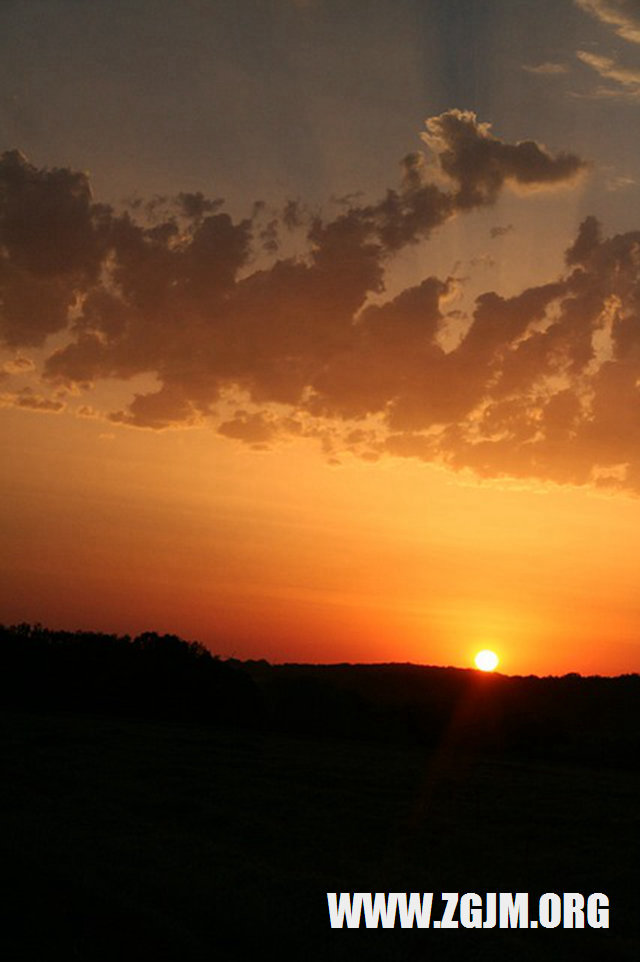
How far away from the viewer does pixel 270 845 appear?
644 inches

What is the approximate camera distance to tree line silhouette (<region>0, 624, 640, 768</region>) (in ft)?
125

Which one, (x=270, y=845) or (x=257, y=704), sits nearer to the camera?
(x=270, y=845)

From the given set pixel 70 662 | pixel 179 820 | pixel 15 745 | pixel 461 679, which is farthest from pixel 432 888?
pixel 461 679

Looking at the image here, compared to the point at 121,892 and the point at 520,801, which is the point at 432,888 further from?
the point at 520,801

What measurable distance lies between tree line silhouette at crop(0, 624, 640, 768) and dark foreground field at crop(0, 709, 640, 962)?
27.2ft

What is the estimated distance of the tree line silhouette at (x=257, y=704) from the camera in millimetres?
38125

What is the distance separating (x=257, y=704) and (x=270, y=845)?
2526cm

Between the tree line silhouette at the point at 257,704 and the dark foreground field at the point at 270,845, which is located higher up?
the tree line silhouette at the point at 257,704

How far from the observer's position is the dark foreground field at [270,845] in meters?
11.2

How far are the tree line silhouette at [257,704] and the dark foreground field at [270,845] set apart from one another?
8.29 meters

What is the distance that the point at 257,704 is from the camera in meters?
41.4

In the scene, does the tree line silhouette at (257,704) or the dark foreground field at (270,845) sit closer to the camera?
the dark foreground field at (270,845)

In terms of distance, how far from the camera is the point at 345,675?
70062 millimetres

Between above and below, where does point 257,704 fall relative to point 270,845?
above
